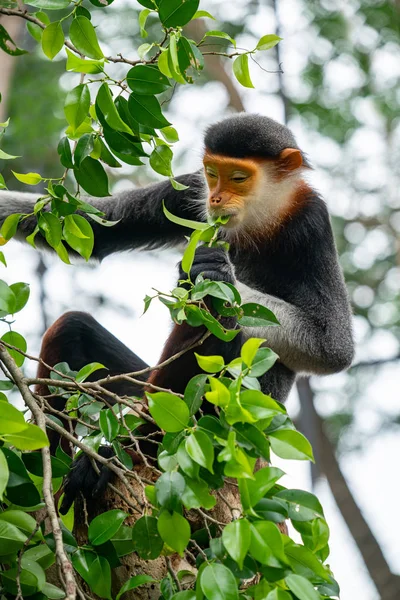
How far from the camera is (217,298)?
2.79 metres

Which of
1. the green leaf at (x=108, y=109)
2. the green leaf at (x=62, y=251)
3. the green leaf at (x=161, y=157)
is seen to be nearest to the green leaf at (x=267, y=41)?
the green leaf at (x=161, y=157)

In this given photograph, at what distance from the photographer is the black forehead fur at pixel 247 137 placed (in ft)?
14.9

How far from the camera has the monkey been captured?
4535 millimetres

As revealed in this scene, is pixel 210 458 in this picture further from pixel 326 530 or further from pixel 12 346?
pixel 12 346

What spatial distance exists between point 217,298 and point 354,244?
9983 millimetres

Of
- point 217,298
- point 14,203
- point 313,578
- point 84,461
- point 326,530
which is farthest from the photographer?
point 14,203

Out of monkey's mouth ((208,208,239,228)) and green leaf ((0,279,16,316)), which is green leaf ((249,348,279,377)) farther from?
monkey's mouth ((208,208,239,228))

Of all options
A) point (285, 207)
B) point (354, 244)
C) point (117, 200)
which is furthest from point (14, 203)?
point (354, 244)

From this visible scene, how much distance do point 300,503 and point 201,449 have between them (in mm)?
434

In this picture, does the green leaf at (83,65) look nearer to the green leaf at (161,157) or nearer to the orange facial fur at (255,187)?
the green leaf at (161,157)

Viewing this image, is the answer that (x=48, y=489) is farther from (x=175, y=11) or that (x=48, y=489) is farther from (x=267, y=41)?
(x=267, y=41)

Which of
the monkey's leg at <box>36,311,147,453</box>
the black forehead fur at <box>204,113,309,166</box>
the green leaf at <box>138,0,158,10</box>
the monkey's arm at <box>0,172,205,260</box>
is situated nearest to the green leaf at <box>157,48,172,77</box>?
the green leaf at <box>138,0,158,10</box>

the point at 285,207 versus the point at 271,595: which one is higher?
the point at 271,595

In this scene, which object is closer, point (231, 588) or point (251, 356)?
point (231, 588)
